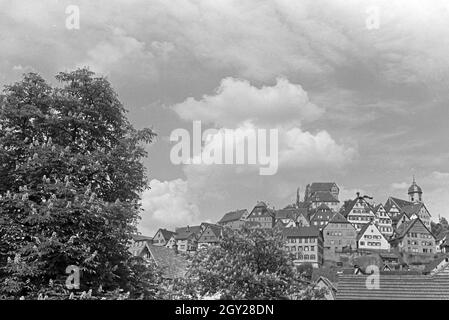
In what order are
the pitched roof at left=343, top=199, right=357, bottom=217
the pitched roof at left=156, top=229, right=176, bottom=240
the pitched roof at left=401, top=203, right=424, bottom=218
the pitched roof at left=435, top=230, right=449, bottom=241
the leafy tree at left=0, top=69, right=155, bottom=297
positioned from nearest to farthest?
the leafy tree at left=0, top=69, right=155, bottom=297 → the pitched roof at left=343, top=199, right=357, bottom=217 → the pitched roof at left=156, top=229, right=176, bottom=240 → the pitched roof at left=401, top=203, right=424, bottom=218 → the pitched roof at left=435, top=230, right=449, bottom=241

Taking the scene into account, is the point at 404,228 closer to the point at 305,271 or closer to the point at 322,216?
the point at 322,216

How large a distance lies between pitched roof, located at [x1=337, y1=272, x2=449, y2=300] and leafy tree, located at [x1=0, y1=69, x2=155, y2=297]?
323 inches

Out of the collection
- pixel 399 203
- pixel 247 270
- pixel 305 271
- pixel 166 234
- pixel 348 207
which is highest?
pixel 399 203

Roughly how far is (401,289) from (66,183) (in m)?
12.0

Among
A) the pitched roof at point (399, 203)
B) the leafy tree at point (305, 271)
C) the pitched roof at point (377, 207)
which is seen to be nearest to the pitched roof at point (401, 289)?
the leafy tree at point (305, 271)

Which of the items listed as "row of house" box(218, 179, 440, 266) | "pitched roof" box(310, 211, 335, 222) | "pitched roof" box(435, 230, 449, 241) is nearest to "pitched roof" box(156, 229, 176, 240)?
"row of house" box(218, 179, 440, 266)

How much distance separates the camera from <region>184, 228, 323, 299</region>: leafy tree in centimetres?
1977

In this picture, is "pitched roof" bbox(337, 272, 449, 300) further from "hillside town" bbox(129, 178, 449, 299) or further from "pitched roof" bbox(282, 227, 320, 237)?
"pitched roof" bbox(282, 227, 320, 237)

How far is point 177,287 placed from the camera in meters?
21.1

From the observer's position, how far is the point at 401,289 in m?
17.7

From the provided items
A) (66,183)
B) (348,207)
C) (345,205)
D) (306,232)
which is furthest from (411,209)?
(66,183)
